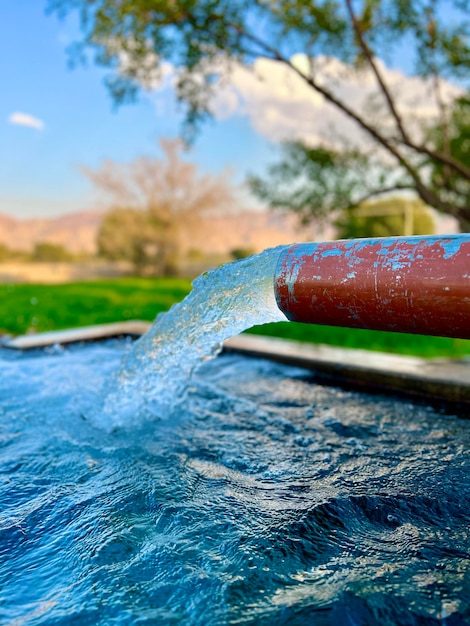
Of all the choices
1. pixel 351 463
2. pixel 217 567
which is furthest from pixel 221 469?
pixel 217 567

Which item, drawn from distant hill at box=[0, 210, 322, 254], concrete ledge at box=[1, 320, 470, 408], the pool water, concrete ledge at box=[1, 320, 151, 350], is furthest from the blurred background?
distant hill at box=[0, 210, 322, 254]

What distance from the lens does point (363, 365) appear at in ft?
13.8

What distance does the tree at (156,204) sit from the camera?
64.4ft

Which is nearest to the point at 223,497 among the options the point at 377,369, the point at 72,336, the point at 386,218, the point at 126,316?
the point at 377,369

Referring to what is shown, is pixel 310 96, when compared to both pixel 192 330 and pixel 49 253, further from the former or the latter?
pixel 49 253

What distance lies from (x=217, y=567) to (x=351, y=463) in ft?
3.56

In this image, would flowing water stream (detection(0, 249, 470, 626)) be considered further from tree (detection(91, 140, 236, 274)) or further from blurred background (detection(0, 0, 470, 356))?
tree (detection(91, 140, 236, 274))

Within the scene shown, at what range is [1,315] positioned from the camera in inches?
344

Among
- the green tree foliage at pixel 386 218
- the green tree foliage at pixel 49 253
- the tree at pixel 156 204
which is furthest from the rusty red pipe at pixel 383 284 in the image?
the green tree foliage at pixel 49 253

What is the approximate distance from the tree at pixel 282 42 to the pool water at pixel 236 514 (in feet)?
20.0

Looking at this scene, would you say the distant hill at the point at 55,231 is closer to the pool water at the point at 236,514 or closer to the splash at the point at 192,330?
the splash at the point at 192,330

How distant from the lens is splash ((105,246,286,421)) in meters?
2.48

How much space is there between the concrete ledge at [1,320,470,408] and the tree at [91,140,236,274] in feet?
47.4

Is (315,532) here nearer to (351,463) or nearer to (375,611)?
(375,611)
